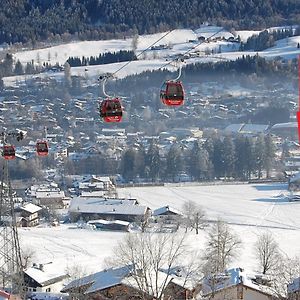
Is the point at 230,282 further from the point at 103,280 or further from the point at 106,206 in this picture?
the point at 106,206

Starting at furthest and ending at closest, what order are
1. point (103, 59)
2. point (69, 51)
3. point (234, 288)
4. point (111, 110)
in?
1. point (69, 51)
2. point (103, 59)
3. point (234, 288)
4. point (111, 110)

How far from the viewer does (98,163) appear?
2633 centimetres

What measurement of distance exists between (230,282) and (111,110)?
12.7ft

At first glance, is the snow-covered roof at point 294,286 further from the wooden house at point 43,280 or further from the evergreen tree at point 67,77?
the evergreen tree at point 67,77

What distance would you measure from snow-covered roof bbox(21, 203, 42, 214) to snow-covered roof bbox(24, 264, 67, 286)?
6314 mm

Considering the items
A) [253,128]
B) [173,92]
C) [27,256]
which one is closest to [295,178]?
[253,128]

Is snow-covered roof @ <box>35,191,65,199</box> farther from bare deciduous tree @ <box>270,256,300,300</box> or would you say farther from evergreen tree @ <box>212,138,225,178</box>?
bare deciduous tree @ <box>270,256,300,300</box>

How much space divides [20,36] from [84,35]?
519 cm

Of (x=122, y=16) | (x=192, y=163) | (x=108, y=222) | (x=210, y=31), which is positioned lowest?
(x=108, y=222)

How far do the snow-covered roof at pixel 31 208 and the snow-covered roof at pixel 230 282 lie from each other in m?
8.28

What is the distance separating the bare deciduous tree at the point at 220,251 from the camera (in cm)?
1060

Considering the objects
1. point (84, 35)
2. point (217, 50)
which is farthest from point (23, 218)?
point (84, 35)

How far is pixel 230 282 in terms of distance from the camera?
30.7 feet

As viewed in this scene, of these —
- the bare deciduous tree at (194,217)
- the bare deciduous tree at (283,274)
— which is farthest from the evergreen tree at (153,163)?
the bare deciduous tree at (283,274)
